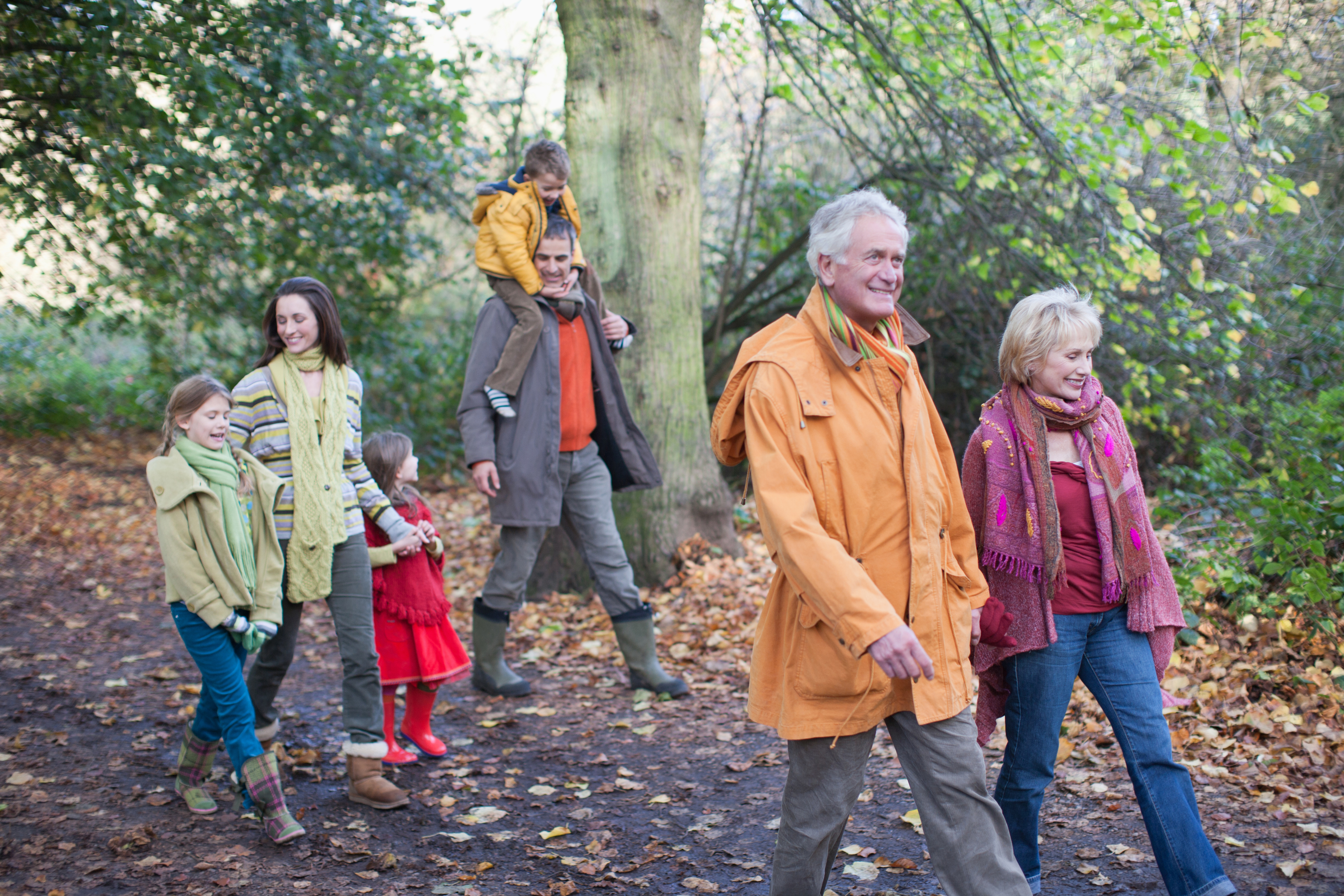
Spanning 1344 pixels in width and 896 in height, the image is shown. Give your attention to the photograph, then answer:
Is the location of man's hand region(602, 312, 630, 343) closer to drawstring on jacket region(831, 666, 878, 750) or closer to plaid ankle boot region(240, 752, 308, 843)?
plaid ankle boot region(240, 752, 308, 843)

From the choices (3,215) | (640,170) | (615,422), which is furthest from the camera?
(3,215)

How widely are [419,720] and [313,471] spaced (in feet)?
4.42

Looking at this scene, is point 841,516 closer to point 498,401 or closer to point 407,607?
point 407,607

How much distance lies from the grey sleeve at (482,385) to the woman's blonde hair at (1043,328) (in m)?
2.68

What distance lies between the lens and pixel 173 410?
3598 mm

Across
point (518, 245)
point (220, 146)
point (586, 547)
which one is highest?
point (220, 146)

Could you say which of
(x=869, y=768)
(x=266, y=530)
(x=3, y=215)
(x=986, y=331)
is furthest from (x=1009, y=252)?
(x=3, y=215)

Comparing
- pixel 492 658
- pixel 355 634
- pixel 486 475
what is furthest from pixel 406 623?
pixel 492 658

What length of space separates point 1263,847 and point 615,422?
3.33 m

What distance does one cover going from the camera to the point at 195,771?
3.97 metres

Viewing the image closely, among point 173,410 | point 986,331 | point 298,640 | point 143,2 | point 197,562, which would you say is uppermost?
point 143,2

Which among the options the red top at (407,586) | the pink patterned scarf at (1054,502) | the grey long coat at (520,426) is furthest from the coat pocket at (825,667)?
the grey long coat at (520,426)

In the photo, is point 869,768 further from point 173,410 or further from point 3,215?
point 3,215

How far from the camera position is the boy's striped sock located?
4.96 m
